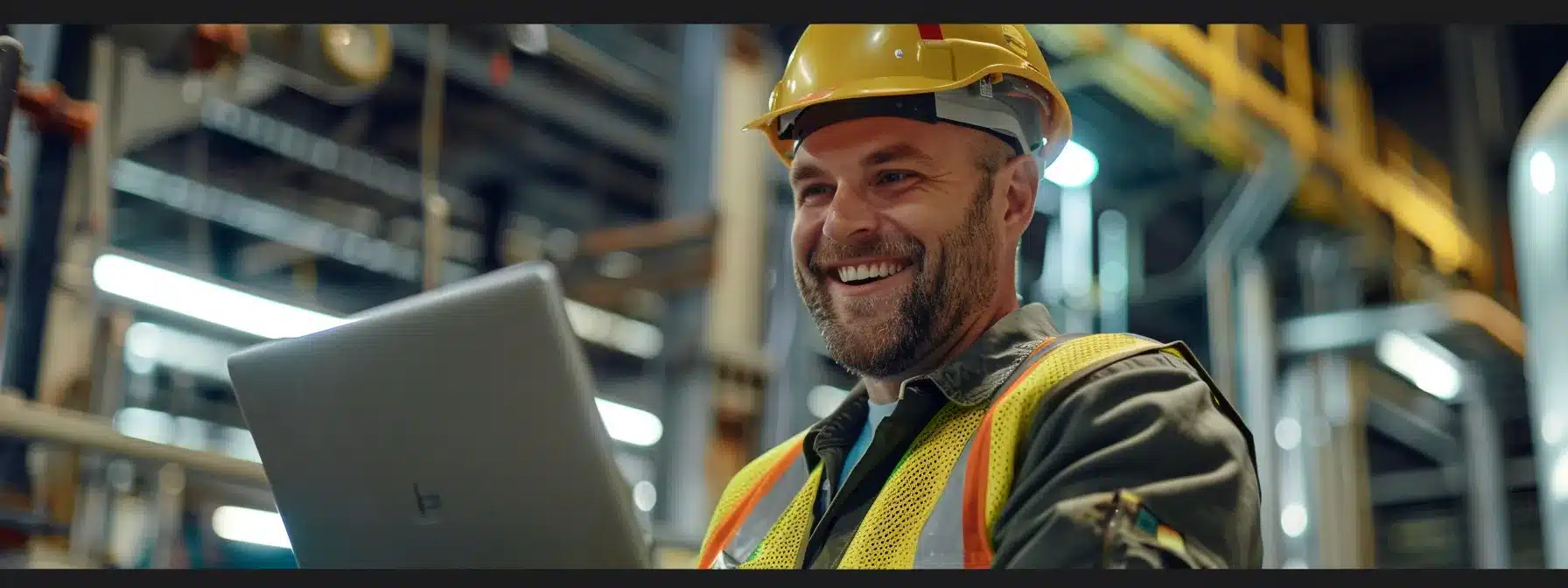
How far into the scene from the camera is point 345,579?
111 centimetres

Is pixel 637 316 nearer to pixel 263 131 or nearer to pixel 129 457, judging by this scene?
pixel 263 131

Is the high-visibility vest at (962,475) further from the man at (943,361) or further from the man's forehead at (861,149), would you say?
the man's forehead at (861,149)

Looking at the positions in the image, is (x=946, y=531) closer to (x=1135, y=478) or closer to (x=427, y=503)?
(x=1135, y=478)

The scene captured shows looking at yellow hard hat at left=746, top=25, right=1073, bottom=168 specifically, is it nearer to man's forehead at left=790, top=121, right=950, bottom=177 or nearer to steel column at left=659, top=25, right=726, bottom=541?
man's forehead at left=790, top=121, right=950, bottom=177

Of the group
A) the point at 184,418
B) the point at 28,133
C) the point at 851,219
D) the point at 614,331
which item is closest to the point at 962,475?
the point at 851,219

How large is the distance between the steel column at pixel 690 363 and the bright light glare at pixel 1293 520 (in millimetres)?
4262

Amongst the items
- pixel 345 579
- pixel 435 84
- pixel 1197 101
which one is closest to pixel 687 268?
pixel 435 84

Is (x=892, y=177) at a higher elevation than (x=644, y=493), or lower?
lower

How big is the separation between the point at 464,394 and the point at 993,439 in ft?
2.08

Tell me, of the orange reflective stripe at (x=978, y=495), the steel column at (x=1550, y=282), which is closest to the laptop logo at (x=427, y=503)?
the orange reflective stripe at (x=978, y=495)

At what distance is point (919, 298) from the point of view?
2096mm

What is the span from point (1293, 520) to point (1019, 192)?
6650 mm

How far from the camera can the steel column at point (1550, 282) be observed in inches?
103

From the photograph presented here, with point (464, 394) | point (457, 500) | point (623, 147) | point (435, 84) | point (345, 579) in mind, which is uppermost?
point (623, 147)
